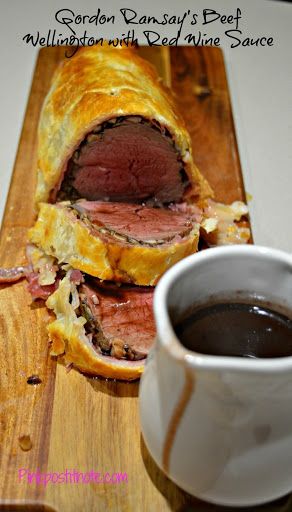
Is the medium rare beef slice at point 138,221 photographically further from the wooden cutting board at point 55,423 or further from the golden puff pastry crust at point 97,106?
the wooden cutting board at point 55,423

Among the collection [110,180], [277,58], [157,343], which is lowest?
[157,343]

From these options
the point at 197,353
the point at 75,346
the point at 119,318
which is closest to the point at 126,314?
the point at 119,318

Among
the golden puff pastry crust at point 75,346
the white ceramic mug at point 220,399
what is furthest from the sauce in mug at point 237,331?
the golden puff pastry crust at point 75,346

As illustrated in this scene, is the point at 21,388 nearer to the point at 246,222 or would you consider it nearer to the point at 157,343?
the point at 157,343

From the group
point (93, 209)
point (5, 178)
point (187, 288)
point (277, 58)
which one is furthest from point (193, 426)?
point (277, 58)

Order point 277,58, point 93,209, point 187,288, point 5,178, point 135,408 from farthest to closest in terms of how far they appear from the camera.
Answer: point 277,58 → point 5,178 → point 93,209 → point 135,408 → point 187,288

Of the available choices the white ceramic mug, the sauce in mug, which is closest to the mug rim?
the white ceramic mug

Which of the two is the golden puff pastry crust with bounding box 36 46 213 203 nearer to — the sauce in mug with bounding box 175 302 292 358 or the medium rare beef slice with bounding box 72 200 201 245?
the medium rare beef slice with bounding box 72 200 201 245
